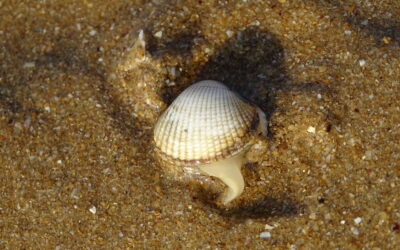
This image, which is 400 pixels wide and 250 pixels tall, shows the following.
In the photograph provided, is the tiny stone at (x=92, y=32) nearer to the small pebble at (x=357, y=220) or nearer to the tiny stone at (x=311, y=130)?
the tiny stone at (x=311, y=130)

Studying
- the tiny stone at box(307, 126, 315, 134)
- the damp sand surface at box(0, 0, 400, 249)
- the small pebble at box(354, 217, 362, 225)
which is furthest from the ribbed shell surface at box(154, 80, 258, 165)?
the small pebble at box(354, 217, 362, 225)

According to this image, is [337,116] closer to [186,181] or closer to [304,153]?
[304,153]

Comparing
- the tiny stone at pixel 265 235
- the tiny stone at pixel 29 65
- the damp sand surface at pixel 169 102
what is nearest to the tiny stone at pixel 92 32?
the damp sand surface at pixel 169 102

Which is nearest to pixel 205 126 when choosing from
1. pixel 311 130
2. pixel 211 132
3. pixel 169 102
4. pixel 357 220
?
pixel 211 132

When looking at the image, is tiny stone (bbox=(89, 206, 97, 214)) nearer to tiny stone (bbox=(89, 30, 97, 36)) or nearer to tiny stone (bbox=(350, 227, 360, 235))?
tiny stone (bbox=(89, 30, 97, 36))

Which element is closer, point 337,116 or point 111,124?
point 337,116

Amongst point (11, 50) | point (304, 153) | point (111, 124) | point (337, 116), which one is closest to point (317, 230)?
point (304, 153)

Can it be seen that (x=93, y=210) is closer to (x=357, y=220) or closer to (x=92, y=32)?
(x=92, y=32)
